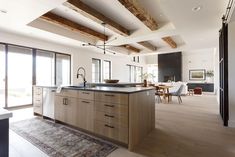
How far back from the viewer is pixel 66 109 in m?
3.26

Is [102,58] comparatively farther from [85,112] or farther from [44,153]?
[44,153]

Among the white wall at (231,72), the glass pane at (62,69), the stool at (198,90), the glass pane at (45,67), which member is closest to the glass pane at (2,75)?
the glass pane at (45,67)

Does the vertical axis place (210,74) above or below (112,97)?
above

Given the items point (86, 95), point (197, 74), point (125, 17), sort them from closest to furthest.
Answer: point (86, 95)
point (125, 17)
point (197, 74)

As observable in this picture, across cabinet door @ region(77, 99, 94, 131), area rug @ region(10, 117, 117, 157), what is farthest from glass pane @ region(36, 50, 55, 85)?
cabinet door @ region(77, 99, 94, 131)

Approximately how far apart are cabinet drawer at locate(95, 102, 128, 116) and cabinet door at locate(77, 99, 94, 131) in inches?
7.1

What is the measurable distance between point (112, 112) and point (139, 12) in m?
2.55

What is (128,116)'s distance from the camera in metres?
2.27

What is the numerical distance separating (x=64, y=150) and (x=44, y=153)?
11.0 inches

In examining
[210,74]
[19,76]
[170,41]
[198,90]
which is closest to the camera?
[19,76]

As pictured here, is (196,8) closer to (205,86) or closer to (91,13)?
(91,13)

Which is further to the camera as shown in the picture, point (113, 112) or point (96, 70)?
point (96, 70)

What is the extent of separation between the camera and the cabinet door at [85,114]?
275 cm

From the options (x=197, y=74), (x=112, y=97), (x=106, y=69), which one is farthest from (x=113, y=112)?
(x=197, y=74)
